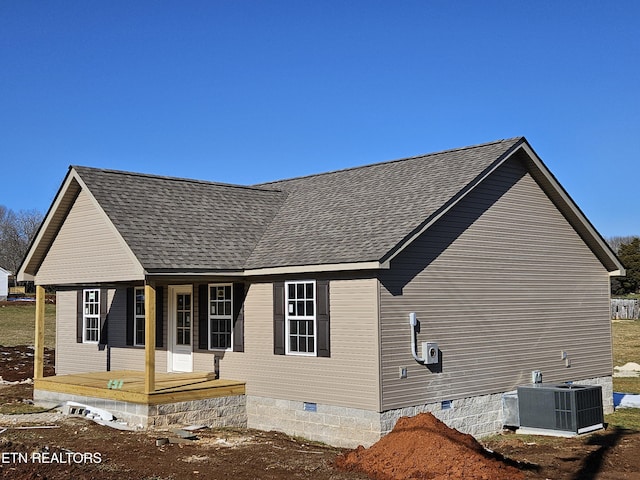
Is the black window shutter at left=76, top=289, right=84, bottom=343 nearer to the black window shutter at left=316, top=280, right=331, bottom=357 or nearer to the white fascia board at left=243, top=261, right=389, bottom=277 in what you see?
the white fascia board at left=243, top=261, right=389, bottom=277

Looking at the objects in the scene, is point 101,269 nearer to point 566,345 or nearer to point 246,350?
point 246,350

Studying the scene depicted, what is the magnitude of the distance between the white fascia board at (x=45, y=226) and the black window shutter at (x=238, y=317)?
14.5ft

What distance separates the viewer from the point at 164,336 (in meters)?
17.7

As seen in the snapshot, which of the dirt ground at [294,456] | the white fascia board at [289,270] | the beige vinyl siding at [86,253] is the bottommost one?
the dirt ground at [294,456]

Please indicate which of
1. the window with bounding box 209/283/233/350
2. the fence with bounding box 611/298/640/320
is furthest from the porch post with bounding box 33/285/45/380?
the fence with bounding box 611/298/640/320

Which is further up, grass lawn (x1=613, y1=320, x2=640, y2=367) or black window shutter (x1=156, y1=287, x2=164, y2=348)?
black window shutter (x1=156, y1=287, x2=164, y2=348)

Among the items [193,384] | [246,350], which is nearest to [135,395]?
[193,384]

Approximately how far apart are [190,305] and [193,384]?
243 centimetres

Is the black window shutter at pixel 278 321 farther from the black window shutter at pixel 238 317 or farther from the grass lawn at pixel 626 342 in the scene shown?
the grass lawn at pixel 626 342

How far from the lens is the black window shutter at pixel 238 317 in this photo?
1591cm

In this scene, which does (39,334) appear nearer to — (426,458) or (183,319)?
(183,319)

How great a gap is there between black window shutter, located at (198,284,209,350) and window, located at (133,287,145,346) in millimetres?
2342

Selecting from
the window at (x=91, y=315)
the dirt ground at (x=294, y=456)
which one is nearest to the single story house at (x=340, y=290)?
the window at (x=91, y=315)

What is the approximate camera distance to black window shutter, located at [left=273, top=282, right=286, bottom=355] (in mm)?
14930
